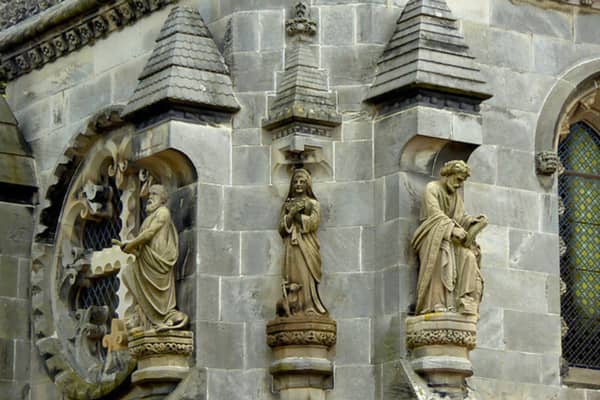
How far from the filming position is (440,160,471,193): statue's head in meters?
24.0

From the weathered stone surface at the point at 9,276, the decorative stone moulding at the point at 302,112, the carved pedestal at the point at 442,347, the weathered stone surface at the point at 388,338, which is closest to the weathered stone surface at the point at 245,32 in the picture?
the decorative stone moulding at the point at 302,112

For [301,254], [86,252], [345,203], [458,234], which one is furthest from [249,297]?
[86,252]

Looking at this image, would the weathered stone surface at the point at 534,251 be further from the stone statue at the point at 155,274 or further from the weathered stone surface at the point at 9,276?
the weathered stone surface at the point at 9,276

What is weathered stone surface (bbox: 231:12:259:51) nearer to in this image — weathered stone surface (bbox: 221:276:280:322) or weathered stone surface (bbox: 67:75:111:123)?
weathered stone surface (bbox: 221:276:280:322)

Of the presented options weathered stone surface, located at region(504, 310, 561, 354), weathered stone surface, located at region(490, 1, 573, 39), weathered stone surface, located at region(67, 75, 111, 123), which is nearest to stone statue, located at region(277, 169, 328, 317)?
weathered stone surface, located at region(504, 310, 561, 354)

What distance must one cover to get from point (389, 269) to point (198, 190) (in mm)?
2210

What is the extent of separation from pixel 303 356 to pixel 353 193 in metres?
1.81

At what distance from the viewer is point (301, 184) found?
24.3m

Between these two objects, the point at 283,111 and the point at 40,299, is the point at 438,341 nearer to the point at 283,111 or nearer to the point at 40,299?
the point at 283,111

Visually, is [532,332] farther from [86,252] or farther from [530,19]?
[86,252]

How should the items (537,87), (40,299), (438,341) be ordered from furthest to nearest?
(40,299) < (537,87) < (438,341)

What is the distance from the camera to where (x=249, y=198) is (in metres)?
24.7

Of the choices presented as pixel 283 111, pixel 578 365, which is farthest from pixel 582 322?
pixel 283 111

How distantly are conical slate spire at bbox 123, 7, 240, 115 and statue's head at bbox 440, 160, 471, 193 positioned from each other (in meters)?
2.39
